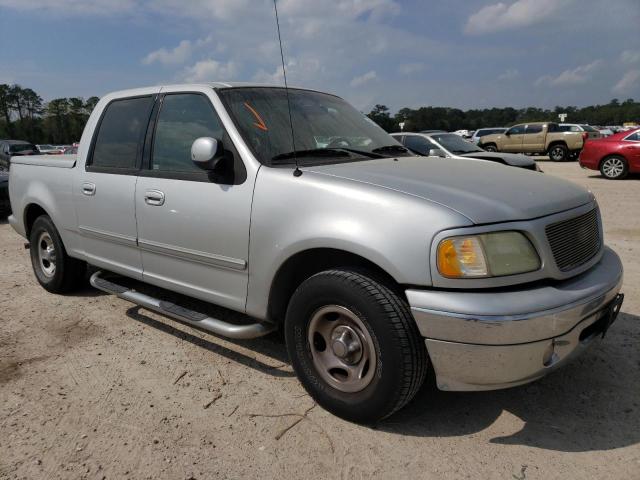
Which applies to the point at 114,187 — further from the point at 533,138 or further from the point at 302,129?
the point at 533,138

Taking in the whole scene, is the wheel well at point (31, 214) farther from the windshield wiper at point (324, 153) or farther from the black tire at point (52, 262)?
the windshield wiper at point (324, 153)

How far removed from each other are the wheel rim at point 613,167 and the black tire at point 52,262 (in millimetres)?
14358

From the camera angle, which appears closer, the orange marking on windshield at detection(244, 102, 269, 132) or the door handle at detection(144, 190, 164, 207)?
the orange marking on windshield at detection(244, 102, 269, 132)

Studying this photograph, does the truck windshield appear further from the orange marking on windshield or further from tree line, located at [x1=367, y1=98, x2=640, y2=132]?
tree line, located at [x1=367, y1=98, x2=640, y2=132]

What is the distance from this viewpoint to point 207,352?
3648 mm

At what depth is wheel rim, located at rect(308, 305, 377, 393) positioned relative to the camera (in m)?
2.59

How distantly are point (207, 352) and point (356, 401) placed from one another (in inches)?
55.5

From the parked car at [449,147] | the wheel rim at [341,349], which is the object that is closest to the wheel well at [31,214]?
the wheel rim at [341,349]

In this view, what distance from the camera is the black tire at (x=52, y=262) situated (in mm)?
4734

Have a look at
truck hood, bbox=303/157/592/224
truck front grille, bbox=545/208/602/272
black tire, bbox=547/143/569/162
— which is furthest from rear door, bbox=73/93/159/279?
black tire, bbox=547/143/569/162

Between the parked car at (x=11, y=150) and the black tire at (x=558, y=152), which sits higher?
the black tire at (x=558, y=152)

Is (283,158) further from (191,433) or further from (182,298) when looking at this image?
(182,298)

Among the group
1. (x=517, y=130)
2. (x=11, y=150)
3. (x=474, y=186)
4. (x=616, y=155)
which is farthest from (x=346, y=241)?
(x=517, y=130)

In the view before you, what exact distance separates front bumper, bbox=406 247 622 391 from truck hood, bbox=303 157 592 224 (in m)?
0.37
